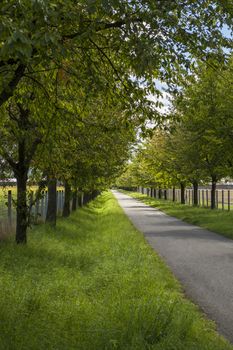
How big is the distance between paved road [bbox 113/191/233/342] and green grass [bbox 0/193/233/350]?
1.05 ft

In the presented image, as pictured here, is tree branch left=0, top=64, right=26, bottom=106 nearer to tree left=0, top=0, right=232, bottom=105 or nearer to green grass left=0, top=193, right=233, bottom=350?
tree left=0, top=0, right=232, bottom=105

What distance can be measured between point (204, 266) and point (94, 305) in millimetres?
5241

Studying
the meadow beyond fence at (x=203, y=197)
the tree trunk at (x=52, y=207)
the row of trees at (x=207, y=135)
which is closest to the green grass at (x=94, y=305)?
the row of trees at (x=207, y=135)

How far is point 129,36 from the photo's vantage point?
5953mm

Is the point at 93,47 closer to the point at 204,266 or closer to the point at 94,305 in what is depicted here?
the point at 94,305

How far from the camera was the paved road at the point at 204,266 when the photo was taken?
834 cm

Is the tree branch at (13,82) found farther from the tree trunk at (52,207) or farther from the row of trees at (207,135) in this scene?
the tree trunk at (52,207)

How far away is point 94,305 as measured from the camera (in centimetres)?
783

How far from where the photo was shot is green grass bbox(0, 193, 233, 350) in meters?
6.04

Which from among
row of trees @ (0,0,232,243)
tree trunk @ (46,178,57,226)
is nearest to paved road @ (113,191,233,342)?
row of trees @ (0,0,232,243)

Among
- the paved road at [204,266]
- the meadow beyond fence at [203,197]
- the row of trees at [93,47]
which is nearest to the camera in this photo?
the row of trees at [93,47]

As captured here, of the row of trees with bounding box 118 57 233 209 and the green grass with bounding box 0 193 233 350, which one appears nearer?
the green grass with bounding box 0 193 233 350

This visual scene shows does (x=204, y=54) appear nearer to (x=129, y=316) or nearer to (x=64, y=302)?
(x=129, y=316)

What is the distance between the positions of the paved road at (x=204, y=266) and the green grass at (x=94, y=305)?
1.05 feet
